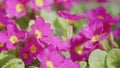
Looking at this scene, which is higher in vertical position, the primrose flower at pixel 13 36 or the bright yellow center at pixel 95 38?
the primrose flower at pixel 13 36

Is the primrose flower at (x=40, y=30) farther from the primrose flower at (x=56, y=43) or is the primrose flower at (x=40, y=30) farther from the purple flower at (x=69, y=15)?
the purple flower at (x=69, y=15)

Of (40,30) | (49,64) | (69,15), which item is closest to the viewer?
(49,64)

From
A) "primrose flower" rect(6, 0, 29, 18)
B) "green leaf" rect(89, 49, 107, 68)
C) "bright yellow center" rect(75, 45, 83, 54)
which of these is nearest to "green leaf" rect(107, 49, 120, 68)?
"green leaf" rect(89, 49, 107, 68)

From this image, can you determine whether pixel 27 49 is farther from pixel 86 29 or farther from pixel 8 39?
pixel 86 29

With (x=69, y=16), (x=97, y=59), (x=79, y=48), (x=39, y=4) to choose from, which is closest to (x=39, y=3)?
(x=39, y=4)

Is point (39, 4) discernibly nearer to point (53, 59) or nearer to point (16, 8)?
point (16, 8)

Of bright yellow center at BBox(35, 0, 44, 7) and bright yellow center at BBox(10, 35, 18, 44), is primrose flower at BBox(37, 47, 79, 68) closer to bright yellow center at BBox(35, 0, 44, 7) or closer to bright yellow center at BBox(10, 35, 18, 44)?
bright yellow center at BBox(10, 35, 18, 44)

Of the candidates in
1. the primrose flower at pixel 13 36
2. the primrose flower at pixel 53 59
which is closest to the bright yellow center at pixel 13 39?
the primrose flower at pixel 13 36
